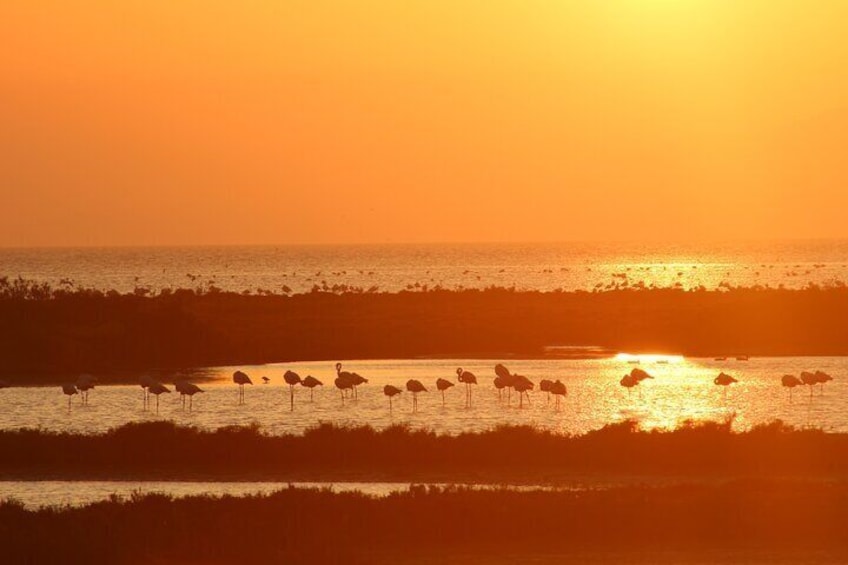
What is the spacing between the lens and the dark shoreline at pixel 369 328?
161 feet

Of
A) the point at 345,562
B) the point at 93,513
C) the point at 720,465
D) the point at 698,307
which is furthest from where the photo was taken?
the point at 698,307

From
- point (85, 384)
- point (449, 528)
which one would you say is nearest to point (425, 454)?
point (449, 528)

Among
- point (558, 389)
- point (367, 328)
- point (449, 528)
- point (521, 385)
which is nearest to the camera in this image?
point (449, 528)

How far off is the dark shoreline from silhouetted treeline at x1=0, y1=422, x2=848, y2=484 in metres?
17.1

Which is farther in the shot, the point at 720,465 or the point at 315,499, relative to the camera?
the point at 720,465

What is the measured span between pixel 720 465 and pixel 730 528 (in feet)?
17.2

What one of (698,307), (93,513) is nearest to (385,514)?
(93,513)

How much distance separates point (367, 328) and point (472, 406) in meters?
23.4

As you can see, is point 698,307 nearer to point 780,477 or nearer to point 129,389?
point 129,389

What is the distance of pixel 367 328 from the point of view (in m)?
58.1

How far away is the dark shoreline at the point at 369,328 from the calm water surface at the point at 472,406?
592 centimetres

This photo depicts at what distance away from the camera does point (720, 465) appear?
25.2 metres

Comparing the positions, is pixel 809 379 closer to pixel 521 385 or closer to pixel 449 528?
pixel 521 385

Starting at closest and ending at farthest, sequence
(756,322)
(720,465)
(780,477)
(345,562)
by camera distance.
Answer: (345,562) < (780,477) < (720,465) < (756,322)
